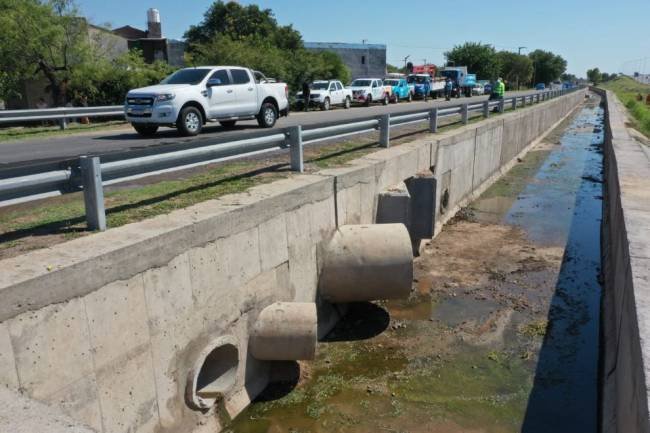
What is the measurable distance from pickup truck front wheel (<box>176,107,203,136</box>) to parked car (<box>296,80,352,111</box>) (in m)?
18.0

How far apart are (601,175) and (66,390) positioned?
2134 cm

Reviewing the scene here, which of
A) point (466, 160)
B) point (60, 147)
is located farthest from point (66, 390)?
point (466, 160)

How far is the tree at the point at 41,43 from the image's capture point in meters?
20.5

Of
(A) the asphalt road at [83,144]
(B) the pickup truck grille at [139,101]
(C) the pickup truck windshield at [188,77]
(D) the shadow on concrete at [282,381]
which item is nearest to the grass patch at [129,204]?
(D) the shadow on concrete at [282,381]

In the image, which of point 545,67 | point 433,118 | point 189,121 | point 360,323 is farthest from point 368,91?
point 545,67

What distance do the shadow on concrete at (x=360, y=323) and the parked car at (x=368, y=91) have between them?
28.9 m

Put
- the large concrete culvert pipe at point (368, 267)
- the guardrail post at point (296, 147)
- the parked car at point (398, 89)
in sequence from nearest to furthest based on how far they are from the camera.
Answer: the large concrete culvert pipe at point (368, 267)
the guardrail post at point (296, 147)
the parked car at point (398, 89)

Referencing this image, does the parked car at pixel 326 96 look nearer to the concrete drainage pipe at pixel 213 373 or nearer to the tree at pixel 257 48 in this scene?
the tree at pixel 257 48

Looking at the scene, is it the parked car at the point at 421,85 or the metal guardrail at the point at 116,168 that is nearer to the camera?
the metal guardrail at the point at 116,168

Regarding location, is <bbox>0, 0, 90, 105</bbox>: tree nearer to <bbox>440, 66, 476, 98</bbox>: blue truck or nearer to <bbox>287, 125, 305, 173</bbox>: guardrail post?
<bbox>287, 125, 305, 173</bbox>: guardrail post

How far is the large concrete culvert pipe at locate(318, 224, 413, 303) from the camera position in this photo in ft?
22.5

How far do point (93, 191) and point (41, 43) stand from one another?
1974cm

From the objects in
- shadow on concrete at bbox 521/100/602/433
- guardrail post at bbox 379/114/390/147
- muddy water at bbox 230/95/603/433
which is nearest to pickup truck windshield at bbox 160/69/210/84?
Answer: guardrail post at bbox 379/114/390/147

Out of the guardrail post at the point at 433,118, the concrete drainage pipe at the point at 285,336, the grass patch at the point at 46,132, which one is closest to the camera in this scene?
the concrete drainage pipe at the point at 285,336
